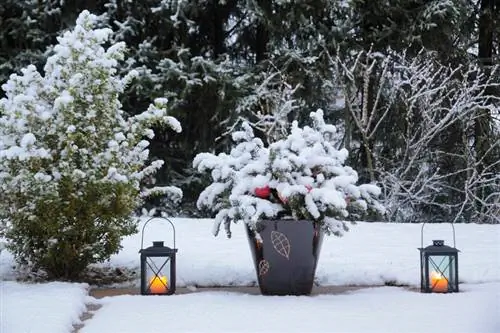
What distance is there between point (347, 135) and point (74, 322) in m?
7.76

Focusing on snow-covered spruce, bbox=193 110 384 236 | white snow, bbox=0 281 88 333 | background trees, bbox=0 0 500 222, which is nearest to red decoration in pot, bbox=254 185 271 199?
snow-covered spruce, bbox=193 110 384 236

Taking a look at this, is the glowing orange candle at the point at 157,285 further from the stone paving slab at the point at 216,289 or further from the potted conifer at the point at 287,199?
the potted conifer at the point at 287,199

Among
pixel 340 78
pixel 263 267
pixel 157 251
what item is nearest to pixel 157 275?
pixel 157 251

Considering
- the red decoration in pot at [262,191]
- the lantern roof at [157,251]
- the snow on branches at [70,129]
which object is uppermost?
the snow on branches at [70,129]

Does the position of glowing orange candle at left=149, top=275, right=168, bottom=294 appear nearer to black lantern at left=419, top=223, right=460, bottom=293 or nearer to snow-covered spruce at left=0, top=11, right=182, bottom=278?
snow-covered spruce at left=0, top=11, right=182, bottom=278

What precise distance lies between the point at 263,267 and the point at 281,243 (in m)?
0.19

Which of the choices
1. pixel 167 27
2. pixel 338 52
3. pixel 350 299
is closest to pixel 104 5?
pixel 167 27

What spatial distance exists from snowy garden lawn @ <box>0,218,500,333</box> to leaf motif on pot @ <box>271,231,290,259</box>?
295mm

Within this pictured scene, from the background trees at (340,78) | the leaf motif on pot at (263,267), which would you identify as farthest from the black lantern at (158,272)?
the background trees at (340,78)

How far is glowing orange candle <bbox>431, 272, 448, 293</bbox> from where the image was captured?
451cm

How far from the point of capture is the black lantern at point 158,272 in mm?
4449

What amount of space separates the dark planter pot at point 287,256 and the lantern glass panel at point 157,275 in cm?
60

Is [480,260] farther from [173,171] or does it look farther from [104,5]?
[104,5]

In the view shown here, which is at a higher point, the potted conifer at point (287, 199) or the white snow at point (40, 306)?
the potted conifer at point (287, 199)
